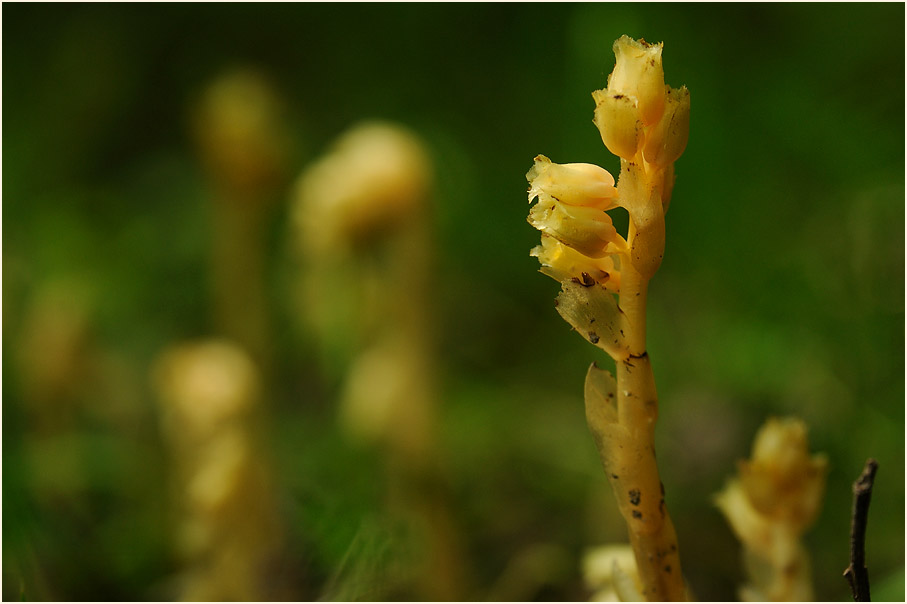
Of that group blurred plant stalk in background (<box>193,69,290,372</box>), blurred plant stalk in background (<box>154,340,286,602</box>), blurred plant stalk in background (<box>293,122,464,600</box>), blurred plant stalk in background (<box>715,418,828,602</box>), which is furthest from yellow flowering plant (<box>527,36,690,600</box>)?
blurred plant stalk in background (<box>193,69,290,372</box>)

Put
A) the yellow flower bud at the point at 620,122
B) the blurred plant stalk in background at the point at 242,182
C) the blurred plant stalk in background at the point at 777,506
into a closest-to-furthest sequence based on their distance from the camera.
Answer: the yellow flower bud at the point at 620,122, the blurred plant stalk in background at the point at 777,506, the blurred plant stalk in background at the point at 242,182

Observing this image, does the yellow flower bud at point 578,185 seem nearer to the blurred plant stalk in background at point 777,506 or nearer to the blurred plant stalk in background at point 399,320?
the blurred plant stalk in background at point 777,506

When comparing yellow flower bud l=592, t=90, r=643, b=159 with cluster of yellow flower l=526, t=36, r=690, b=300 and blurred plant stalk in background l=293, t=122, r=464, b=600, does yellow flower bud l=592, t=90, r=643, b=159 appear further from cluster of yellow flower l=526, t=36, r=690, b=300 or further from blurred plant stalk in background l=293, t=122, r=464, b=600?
blurred plant stalk in background l=293, t=122, r=464, b=600

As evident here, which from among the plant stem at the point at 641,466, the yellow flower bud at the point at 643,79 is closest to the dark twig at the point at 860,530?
the plant stem at the point at 641,466

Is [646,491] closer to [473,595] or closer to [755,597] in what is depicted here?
[755,597]

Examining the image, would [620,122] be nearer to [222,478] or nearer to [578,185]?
[578,185]

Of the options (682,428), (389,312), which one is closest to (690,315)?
(682,428)

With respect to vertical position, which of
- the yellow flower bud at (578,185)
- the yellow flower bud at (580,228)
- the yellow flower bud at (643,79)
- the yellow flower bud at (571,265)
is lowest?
the yellow flower bud at (571,265)
